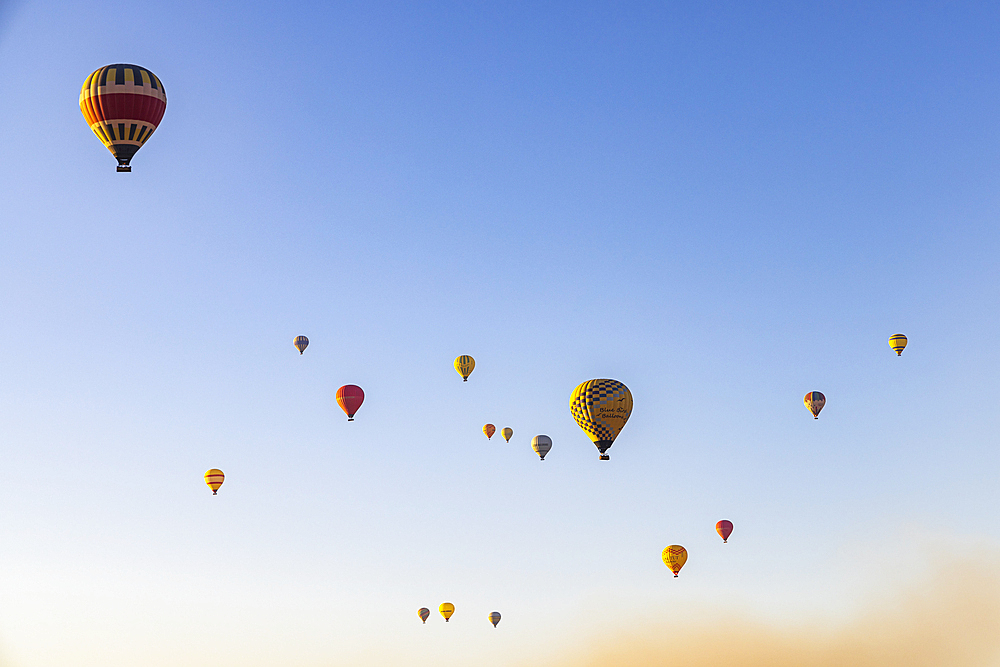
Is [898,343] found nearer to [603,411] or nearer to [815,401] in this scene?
[815,401]

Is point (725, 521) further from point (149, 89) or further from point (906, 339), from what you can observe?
point (149, 89)

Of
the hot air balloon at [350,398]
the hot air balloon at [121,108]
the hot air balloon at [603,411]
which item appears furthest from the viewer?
the hot air balloon at [350,398]

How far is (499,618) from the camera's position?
310 feet

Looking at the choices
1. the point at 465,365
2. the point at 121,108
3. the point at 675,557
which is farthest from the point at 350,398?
the point at 121,108

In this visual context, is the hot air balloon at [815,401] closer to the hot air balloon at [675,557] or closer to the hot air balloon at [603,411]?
the hot air balloon at [675,557]

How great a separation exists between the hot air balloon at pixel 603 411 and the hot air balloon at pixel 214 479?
947 inches

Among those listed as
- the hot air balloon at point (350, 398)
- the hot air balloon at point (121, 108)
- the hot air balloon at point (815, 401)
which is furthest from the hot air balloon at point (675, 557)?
the hot air balloon at point (121, 108)

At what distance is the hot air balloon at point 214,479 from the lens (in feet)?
256

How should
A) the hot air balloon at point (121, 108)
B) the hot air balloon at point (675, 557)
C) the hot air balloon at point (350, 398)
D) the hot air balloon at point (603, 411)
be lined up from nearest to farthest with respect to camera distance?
the hot air balloon at point (121, 108) < the hot air balloon at point (603, 411) < the hot air balloon at point (350, 398) < the hot air balloon at point (675, 557)

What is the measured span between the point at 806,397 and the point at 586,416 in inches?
911

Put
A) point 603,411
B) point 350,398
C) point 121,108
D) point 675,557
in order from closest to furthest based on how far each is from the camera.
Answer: point 121,108 → point 603,411 → point 350,398 → point 675,557

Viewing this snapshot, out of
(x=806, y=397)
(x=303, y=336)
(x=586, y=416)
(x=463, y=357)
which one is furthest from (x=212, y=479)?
(x=806, y=397)

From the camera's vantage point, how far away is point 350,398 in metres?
74.4

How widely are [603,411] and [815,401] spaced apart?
2279cm
